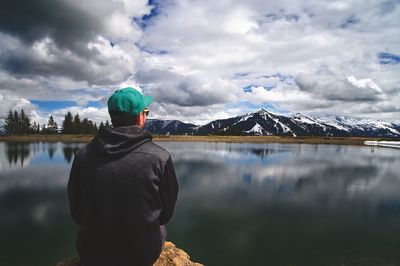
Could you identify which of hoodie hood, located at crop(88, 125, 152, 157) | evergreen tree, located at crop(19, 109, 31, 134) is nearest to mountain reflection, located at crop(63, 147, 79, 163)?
hoodie hood, located at crop(88, 125, 152, 157)

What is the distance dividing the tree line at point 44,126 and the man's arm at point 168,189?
136 metres

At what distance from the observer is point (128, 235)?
120 inches

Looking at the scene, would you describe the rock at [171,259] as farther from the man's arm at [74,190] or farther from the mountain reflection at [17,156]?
the mountain reflection at [17,156]

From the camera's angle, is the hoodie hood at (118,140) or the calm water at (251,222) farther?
the calm water at (251,222)

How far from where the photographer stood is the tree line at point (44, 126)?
13912 centimetres

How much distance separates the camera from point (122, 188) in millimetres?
2922

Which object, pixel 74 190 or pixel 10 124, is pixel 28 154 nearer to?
pixel 74 190

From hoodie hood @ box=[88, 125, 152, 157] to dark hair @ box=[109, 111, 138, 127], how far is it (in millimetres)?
184

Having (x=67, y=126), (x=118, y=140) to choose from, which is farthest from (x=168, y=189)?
(x=67, y=126)

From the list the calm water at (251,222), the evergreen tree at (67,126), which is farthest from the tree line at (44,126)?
the calm water at (251,222)

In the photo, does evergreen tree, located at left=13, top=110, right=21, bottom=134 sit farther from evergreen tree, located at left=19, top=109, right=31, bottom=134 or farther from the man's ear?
the man's ear

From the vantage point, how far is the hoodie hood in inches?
115

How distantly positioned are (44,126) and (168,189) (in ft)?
600

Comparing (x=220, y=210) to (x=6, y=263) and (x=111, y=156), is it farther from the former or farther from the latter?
(x=111, y=156)
